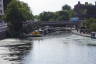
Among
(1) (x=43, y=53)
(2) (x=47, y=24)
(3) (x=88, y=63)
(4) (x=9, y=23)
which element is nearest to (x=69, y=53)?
(1) (x=43, y=53)

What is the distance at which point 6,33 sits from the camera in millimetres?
114875

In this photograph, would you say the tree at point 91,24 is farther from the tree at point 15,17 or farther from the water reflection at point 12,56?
the water reflection at point 12,56

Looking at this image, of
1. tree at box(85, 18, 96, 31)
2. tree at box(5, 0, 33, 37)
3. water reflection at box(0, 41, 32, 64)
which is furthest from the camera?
tree at box(85, 18, 96, 31)

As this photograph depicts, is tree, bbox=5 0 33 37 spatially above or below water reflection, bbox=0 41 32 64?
above

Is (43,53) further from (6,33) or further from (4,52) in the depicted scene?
(6,33)

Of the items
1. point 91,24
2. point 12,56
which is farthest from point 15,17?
point 12,56

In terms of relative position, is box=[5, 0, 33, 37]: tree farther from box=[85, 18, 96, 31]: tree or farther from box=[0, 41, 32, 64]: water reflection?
box=[0, 41, 32, 64]: water reflection

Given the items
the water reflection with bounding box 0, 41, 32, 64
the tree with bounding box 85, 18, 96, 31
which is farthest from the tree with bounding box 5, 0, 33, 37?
the water reflection with bounding box 0, 41, 32, 64

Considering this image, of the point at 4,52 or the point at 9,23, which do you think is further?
the point at 9,23

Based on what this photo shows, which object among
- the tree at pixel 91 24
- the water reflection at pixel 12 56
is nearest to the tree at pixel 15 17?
the tree at pixel 91 24

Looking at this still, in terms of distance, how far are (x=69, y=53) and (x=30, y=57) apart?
8431 millimetres


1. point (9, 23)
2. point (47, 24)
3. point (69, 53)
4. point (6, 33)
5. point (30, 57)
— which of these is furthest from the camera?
point (47, 24)

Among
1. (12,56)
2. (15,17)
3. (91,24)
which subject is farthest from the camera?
(91,24)

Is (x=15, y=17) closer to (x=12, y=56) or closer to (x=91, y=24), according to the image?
(x=91, y=24)
